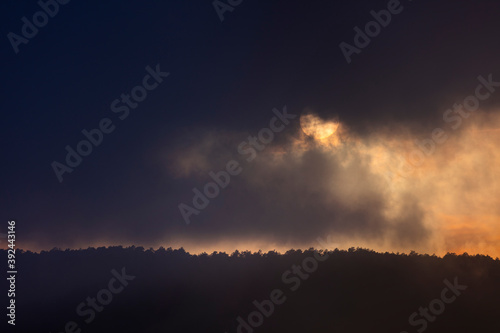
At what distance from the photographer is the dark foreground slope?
169 feet

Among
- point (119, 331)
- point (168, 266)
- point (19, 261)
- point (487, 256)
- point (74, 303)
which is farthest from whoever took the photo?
point (168, 266)

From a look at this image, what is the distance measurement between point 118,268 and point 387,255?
4264cm

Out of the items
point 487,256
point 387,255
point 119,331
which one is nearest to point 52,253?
point 119,331

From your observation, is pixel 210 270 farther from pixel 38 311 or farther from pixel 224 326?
pixel 38 311

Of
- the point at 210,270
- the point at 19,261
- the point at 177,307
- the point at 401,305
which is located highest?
the point at 19,261

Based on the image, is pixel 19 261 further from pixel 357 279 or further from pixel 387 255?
pixel 387 255

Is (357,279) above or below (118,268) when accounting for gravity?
below

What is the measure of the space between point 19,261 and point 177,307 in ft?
88.8

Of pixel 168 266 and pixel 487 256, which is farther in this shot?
pixel 168 266

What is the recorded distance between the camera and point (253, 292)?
61.7 m

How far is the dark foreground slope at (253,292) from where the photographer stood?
2029 inches

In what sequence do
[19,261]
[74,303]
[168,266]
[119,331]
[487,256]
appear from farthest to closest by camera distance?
[168,266] → [19,261] → [487,256] → [74,303] → [119,331]

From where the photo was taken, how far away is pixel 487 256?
60.1 metres

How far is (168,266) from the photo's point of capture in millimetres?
70250
